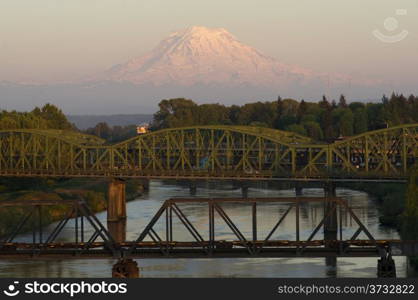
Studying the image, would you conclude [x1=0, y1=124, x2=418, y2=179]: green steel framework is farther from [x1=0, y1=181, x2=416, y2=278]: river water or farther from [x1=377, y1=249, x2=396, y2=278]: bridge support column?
[x1=377, y1=249, x2=396, y2=278]: bridge support column

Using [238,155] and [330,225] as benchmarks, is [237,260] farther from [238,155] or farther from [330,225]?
[238,155]

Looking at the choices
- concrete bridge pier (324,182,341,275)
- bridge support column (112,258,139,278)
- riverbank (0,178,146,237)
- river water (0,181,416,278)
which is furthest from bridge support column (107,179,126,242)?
bridge support column (112,258,139,278)

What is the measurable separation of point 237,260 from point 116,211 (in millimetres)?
46683

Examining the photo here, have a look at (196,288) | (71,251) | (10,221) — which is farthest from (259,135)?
(196,288)

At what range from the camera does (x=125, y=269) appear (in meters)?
76.9

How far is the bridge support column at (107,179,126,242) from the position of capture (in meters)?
131

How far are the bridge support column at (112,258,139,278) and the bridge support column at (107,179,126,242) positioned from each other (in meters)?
45.0

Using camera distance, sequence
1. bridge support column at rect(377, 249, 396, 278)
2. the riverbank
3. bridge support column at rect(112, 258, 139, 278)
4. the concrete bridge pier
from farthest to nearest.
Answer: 1. the riverbank
2. the concrete bridge pier
3. bridge support column at rect(112, 258, 139, 278)
4. bridge support column at rect(377, 249, 396, 278)

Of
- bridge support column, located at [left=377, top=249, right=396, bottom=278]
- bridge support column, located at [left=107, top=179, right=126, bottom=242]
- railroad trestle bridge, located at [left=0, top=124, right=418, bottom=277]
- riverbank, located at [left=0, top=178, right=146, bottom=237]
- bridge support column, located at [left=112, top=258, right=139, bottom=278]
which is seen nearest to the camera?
bridge support column, located at [left=377, top=249, right=396, bottom=278]

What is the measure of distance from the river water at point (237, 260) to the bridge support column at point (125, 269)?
48.9 feet

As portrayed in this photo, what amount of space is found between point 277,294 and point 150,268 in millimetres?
38754

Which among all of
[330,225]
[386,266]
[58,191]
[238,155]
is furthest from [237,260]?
[238,155]

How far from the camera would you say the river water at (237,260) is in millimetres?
93625

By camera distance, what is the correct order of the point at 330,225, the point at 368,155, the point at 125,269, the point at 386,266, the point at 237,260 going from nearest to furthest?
the point at 386,266, the point at 125,269, the point at 237,260, the point at 330,225, the point at 368,155
